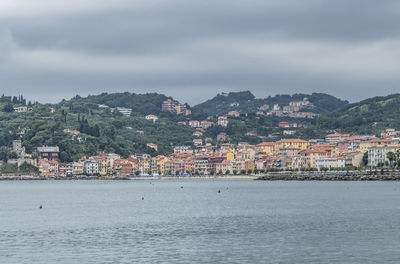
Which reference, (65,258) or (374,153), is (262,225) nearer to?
(65,258)

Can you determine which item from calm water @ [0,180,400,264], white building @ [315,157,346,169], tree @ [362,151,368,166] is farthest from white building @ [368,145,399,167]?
calm water @ [0,180,400,264]

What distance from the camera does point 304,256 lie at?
39156 millimetres

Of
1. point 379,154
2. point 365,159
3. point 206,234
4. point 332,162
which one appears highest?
point 379,154

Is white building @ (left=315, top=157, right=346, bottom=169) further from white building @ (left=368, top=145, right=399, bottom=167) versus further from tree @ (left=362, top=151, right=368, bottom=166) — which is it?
white building @ (left=368, top=145, right=399, bottom=167)

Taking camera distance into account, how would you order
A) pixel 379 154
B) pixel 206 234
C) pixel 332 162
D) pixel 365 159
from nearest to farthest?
pixel 206 234 → pixel 379 154 → pixel 365 159 → pixel 332 162

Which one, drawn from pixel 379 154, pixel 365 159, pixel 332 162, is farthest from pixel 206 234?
pixel 365 159

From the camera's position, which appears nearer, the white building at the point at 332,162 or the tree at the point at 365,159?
the tree at the point at 365,159

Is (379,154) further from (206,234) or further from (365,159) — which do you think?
(206,234)

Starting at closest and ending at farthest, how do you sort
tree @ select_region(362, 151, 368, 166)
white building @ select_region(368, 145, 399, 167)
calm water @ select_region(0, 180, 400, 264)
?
calm water @ select_region(0, 180, 400, 264), white building @ select_region(368, 145, 399, 167), tree @ select_region(362, 151, 368, 166)

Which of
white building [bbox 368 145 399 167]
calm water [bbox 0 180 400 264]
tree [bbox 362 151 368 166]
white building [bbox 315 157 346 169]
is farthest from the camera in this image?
white building [bbox 315 157 346 169]

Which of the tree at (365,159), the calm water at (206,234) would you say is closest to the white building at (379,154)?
the tree at (365,159)

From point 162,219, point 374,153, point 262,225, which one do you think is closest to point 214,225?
point 262,225

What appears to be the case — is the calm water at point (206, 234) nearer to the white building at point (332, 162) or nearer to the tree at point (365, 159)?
the tree at point (365, 159)

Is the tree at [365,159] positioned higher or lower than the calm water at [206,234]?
higher
